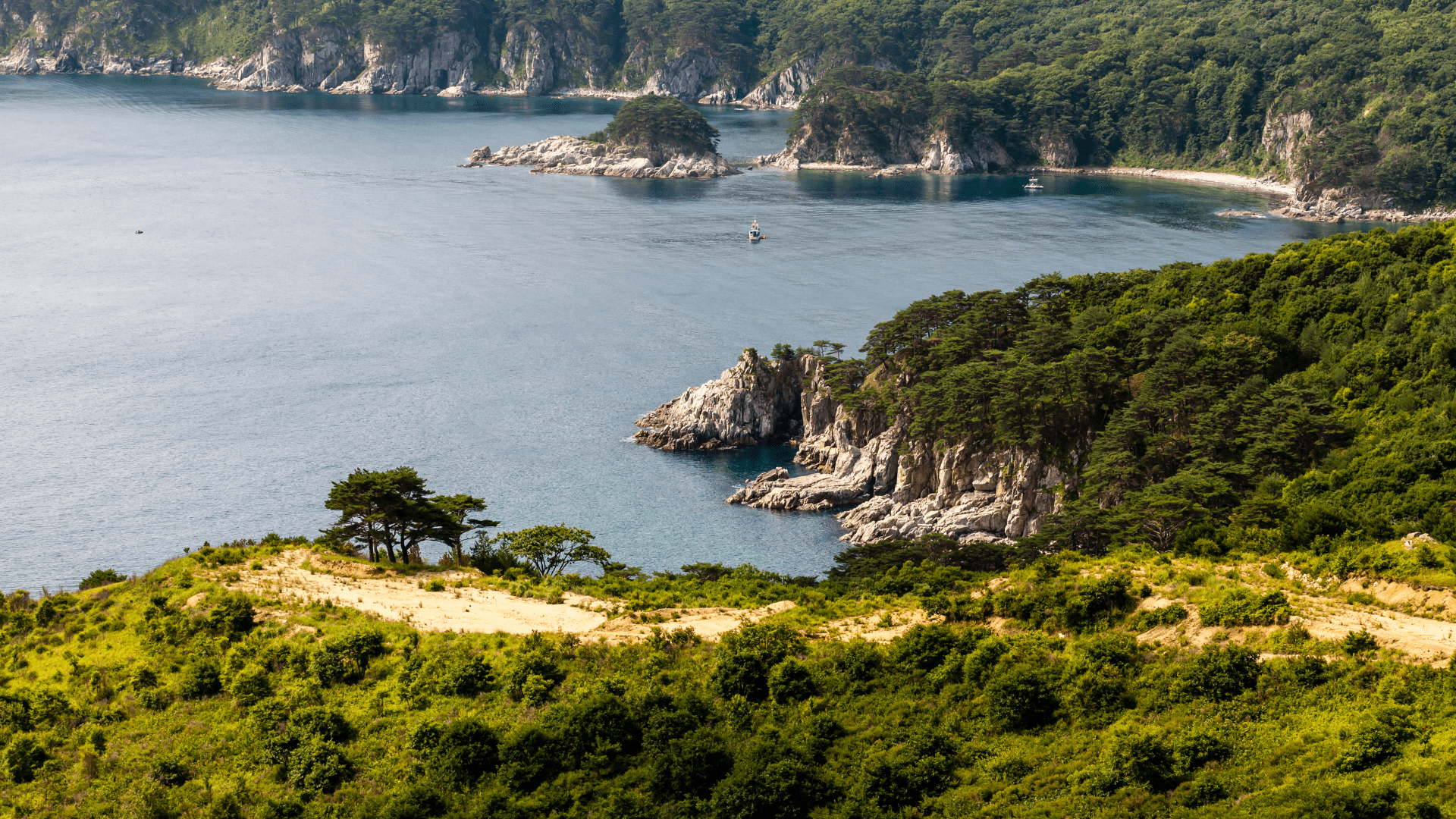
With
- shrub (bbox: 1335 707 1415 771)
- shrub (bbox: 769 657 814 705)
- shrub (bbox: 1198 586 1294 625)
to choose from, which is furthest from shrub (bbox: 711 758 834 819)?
shrub (bbox: 1198 586 1294 625)

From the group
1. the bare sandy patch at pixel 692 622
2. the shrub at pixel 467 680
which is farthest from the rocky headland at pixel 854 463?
the shrub at pixel 467 680

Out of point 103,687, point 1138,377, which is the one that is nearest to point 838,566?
point 1138,377

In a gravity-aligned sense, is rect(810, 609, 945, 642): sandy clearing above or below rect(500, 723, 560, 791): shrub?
above

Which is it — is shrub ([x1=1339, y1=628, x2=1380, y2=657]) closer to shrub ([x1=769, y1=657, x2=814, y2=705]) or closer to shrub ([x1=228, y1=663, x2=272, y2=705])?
shrub ([x1=769, y1=657, x2=814, y2=705])

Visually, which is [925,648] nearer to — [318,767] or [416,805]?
[416,805]

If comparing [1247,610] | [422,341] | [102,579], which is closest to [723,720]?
[1247,610]
